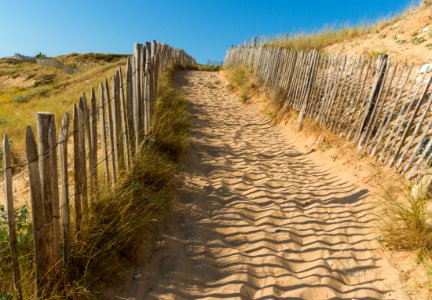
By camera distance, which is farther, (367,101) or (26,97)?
(26,97)

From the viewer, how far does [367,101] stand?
17.2 ft

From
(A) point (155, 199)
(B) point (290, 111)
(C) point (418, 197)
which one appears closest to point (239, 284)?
(A) point (155, 199)

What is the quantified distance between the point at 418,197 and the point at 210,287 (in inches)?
102

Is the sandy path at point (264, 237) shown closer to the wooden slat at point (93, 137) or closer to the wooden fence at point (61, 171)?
the wooden fence at point (61, 171)

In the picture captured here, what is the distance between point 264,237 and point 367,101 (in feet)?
10.8

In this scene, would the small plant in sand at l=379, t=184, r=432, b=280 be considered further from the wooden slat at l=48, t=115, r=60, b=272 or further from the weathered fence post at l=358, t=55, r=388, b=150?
the wooden slat at l=48, t=115, r=60, b=272

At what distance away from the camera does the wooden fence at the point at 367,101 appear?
4.19 metres

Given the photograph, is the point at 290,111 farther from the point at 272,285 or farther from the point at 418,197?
the point at 272,285

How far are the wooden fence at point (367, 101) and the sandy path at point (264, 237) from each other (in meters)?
0.79

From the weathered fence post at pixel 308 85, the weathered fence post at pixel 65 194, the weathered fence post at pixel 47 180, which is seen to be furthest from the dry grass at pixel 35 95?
the weathered fence post at pixel 308 85

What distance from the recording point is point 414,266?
2.85 meters

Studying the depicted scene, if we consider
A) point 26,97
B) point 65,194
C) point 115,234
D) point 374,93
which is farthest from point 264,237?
point 26,97

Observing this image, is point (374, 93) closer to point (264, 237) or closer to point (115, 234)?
point (264, 237)

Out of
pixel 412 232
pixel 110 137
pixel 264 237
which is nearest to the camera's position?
pixel 412 232
